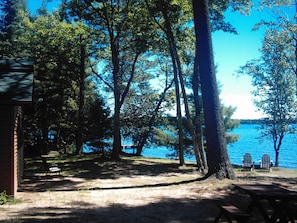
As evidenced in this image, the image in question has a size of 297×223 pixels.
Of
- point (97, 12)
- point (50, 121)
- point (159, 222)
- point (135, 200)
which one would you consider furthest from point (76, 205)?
point (50, 121)

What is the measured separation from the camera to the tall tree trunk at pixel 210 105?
9.02 m

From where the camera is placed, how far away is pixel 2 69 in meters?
8.10

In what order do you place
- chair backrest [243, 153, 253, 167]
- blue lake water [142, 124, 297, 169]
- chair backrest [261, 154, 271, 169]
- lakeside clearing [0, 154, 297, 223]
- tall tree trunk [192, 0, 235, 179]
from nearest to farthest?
lakeside clearing [0, 154, 297, 223]
tall tree trunk [192, 0, 235, 179]
chair backrest [243, 153, 253, 167]
chair backrest [261, 154, 271, 169]
blue lake water [142, 124, 297, 169]

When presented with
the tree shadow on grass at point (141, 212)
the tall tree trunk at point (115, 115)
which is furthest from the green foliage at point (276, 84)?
the tree shadow on grass at point (141, 212)

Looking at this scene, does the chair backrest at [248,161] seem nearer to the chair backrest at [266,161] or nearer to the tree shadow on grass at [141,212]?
the chair backrest at [266,161]

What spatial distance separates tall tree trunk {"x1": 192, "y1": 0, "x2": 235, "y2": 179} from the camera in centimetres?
902

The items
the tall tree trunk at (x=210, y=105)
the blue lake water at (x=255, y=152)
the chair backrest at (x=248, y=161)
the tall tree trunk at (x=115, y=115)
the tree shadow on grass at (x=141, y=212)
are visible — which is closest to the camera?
the tree shadow on grass at (x=141, y=212)

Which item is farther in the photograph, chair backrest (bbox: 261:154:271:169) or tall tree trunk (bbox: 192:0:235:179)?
chair backrest (bbox: 261:154:271:169)

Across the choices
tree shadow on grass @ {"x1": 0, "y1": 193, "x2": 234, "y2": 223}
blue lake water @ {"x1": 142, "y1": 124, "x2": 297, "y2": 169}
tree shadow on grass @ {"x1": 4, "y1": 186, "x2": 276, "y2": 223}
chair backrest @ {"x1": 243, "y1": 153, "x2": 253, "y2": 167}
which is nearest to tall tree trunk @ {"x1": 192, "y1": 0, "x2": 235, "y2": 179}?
tree shadow on grass @ {"x1": 4, "y1": 186, "x2": 276, "y2": 223}

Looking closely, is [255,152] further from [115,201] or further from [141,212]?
[141,212]

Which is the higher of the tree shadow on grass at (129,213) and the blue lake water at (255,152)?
the tree shadow on grass at (129,213)

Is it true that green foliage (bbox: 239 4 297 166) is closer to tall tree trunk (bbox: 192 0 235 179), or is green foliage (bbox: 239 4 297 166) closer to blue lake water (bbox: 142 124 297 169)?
blue lake water (bbox: 142 124 297 169)

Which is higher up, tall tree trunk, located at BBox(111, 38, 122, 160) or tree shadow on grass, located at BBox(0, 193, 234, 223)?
tall tree trunk, located at BBox(111, 38, 122, 160)

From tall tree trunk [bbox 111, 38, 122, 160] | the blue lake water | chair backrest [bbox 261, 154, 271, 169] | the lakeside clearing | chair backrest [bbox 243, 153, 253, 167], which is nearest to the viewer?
the lakeside clearing
